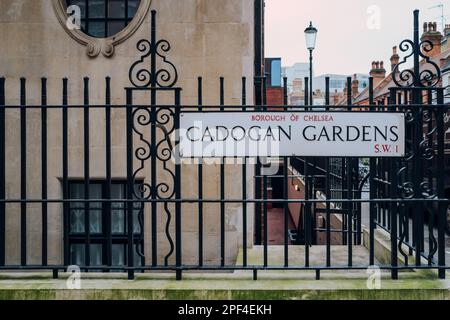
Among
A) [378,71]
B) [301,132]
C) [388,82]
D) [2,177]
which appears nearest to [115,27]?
[2,177]

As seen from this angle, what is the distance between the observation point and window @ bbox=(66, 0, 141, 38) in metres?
6.27

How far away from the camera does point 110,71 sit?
5.97m

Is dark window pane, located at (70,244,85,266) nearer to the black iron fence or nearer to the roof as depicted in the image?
the black iron fence

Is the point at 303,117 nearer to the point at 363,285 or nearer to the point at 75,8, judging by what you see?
the point at 363,285

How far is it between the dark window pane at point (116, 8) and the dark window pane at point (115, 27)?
0.09 metres

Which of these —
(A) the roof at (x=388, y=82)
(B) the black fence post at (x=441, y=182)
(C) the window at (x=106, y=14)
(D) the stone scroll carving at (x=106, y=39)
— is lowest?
(B) the black fence post at (x=441, y=182)

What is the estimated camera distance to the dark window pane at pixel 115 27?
20.7ft

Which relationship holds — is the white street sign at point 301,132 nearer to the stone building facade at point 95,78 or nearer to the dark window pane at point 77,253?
the stone building facade at point 95,78

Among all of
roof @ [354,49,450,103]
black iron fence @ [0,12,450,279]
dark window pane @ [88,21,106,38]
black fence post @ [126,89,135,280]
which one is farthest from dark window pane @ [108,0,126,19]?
roof @ [354,49,450,103]

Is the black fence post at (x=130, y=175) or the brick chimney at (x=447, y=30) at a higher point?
the brick chimney at (x=447, y=30)

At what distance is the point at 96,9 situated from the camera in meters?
6.29

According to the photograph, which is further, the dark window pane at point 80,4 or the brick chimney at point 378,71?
the brick chimney at point 378,71

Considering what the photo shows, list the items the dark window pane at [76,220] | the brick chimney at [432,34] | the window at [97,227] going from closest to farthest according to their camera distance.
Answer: the window at [97,227] → the dark window pane at [76,220] → the brick chimney at [432,34]

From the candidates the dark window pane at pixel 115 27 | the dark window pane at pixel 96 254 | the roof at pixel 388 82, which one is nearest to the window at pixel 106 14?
the dark window pane at pixel 115 27
